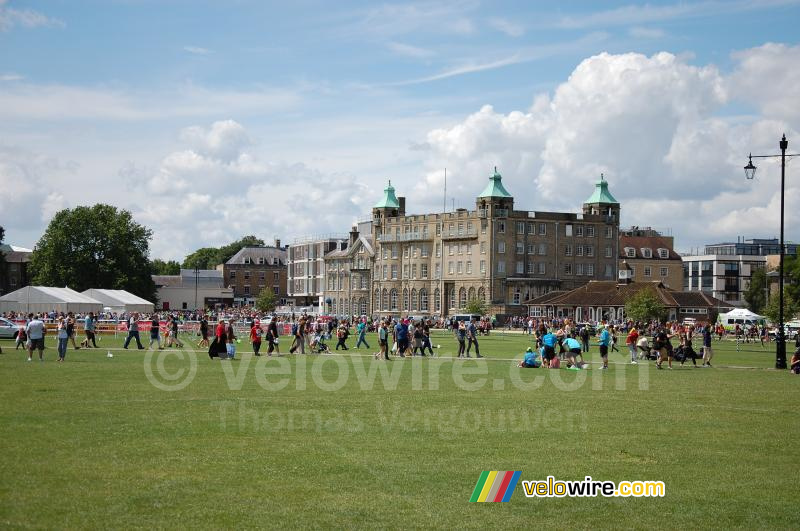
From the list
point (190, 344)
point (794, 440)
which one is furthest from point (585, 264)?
point (794, 440)

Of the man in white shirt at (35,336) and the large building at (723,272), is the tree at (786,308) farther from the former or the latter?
the man in white shirt at (35,336)

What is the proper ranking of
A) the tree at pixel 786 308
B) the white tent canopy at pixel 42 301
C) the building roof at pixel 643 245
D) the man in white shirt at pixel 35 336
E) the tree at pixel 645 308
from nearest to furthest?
the man in white shirt at pixel 35 336 < the white tent canopy at pixel 42 301 < the tree at pixel 786 308 < the tree at pixel 645 308 < the building roof at pixel 643 245

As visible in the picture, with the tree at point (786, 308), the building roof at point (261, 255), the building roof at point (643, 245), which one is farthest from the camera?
the building roof at point (261, 255)

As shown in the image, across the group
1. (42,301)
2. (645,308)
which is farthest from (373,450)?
(645,308)

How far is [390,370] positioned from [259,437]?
52.1 feet

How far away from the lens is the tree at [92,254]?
373ft

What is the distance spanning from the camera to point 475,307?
364 ft

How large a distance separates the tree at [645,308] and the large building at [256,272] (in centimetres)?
9685

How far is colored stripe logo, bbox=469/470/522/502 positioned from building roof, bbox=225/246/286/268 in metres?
169

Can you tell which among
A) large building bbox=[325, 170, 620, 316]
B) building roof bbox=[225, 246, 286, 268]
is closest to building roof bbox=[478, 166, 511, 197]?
large building bbox=[325, 170, 620, 316]

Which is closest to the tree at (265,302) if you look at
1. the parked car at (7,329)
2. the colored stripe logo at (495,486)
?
the parked car at (7,329)

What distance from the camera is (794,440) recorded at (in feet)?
54.1

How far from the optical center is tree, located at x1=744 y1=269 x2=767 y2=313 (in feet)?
449

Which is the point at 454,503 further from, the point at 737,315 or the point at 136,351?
the point at 737,315
